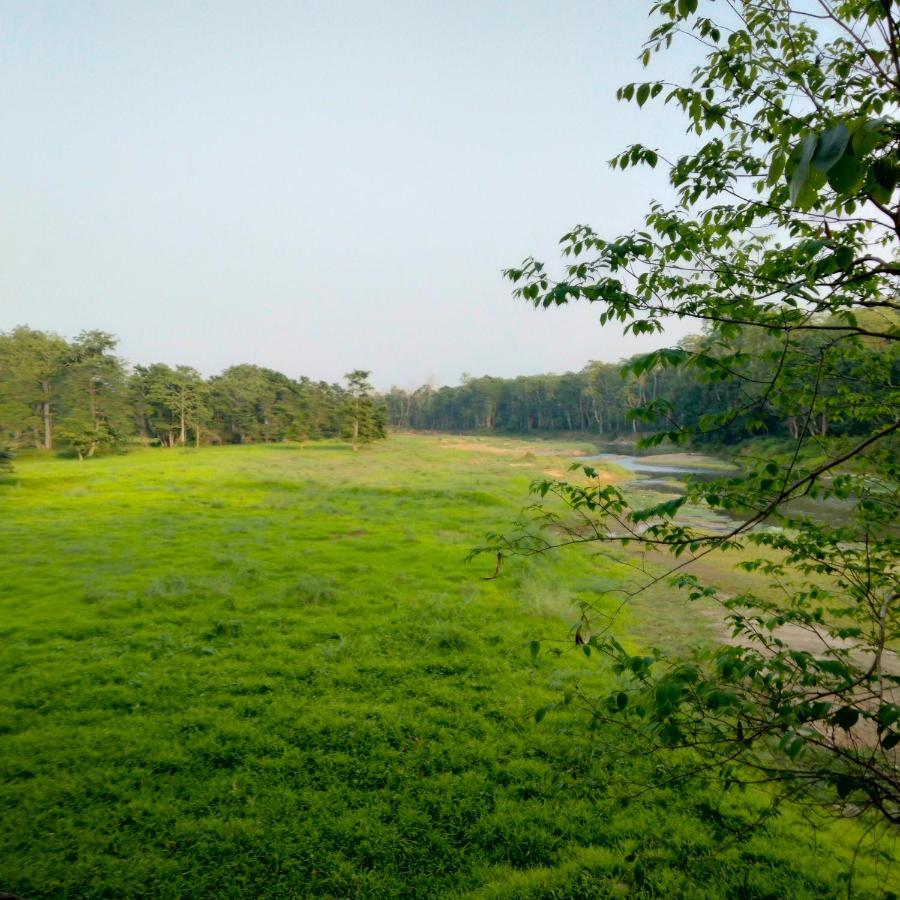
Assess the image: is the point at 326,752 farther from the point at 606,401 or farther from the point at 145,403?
the point at 606,401

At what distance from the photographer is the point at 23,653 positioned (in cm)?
894

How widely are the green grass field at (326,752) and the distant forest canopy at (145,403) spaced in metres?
45.6

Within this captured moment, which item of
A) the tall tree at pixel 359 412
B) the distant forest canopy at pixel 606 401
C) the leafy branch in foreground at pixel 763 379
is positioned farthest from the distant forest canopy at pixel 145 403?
the leafy branch in foreground at pixel 763 379

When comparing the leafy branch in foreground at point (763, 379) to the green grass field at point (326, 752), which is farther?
the green grass field at point (326, 752)

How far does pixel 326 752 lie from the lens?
648 centimetres

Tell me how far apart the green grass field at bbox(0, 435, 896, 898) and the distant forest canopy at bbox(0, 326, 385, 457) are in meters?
45.6

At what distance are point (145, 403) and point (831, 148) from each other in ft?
267

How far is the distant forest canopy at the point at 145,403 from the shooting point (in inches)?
2119

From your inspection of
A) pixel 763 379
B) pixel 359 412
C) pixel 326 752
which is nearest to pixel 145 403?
pixel 359 412

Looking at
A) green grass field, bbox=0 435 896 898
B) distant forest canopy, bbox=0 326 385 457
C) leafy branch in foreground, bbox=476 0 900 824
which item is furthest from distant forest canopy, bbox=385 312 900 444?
distant forest canopy, bbox=0 326 385 457

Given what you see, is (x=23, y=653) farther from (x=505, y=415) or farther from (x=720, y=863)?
(x=505, y=415)

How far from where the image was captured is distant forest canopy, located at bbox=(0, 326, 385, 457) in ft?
177

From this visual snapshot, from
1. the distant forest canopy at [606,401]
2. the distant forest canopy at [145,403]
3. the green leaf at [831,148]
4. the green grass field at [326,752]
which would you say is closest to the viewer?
the green leaf at [831,148]

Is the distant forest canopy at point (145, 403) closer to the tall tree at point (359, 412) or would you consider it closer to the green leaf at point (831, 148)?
the tall tree at point (359, 412)
